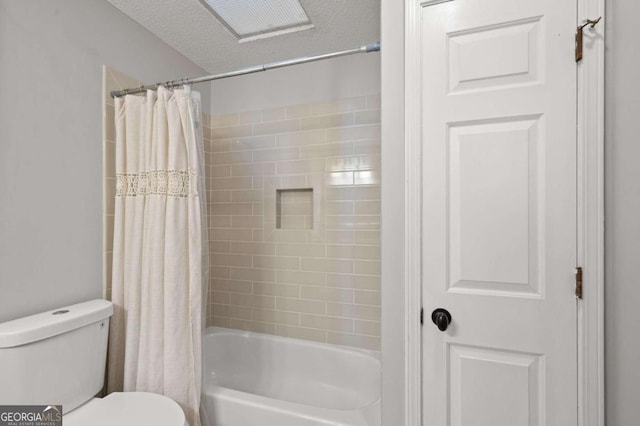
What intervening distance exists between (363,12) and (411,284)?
1447 mm

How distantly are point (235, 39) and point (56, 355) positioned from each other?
1.87 m

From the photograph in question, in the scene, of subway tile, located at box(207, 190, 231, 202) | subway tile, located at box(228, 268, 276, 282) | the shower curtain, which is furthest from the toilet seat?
subway tile, located at box(207, 190, 231, 202)

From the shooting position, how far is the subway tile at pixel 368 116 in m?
2.08

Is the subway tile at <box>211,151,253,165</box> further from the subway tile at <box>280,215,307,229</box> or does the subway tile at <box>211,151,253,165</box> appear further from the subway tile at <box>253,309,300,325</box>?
the subway tile at <box>253,309,300,325</box>

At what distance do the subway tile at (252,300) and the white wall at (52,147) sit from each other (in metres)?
0.98

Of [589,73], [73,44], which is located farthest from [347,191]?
[73,44]

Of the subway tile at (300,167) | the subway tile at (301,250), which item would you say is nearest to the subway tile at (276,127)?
the subway tile at (300,167)

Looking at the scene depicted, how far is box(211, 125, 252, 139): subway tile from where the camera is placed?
2441 mm

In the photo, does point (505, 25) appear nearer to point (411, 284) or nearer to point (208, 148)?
point (411, 284)

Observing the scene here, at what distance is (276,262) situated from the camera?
234 centimetres

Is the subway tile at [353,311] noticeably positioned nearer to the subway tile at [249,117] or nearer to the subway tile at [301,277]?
the subway tile at [301,277]

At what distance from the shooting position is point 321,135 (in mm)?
2215

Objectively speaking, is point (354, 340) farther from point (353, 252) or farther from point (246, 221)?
point (246, 221)

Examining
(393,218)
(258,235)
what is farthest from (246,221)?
(393,218)
